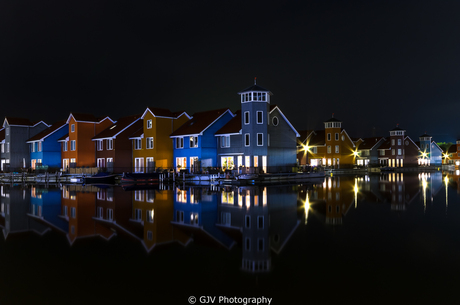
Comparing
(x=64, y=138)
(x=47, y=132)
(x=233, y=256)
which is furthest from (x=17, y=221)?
(x=47, y=132)

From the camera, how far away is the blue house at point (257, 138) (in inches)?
1847

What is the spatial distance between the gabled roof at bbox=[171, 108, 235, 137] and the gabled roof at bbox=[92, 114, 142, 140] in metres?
8.55

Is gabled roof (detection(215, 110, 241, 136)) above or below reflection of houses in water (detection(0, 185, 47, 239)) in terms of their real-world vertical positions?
above

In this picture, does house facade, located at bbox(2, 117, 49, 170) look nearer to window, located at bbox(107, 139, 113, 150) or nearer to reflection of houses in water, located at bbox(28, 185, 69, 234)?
window, located at bbox(107, 139, 113, 150)

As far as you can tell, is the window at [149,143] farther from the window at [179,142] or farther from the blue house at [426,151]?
the blue house at [426,151]

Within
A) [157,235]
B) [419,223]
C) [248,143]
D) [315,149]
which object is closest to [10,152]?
[248,143]

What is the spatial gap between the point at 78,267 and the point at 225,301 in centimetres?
451

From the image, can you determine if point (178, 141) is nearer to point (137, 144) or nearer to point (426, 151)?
point (137, 144)

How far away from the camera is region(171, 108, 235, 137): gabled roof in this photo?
164 ft

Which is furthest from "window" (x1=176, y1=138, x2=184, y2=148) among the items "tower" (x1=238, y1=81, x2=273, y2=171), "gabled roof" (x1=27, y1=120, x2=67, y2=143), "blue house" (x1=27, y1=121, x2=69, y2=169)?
"gabled roof" (x1=27, y1=120, x2=67, y2=143)

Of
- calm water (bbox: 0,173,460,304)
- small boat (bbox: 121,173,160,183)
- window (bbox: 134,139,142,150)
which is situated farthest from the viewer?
window (bbox: 134,139,142,150)

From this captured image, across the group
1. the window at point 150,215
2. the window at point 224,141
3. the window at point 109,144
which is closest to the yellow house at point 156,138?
the window at point 109,144

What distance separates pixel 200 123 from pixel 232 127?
463 cm

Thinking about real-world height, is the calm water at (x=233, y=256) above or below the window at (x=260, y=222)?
below
